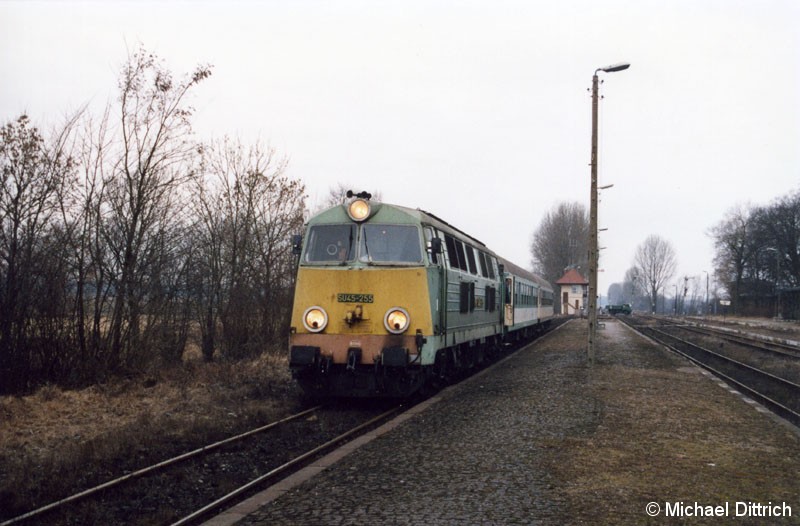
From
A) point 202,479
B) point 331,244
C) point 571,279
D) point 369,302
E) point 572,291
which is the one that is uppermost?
point 571,279

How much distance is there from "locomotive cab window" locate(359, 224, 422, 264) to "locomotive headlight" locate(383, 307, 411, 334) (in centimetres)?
86

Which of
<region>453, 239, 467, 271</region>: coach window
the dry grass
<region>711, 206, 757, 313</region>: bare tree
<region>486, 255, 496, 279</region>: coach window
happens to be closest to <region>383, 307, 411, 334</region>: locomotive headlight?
the dry grass

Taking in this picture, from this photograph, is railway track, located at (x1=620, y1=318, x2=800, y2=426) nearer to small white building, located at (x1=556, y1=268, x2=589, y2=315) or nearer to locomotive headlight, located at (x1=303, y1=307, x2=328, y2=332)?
locomotive headlight, located at (x1=303, y1=307, x2=328, y2=332)

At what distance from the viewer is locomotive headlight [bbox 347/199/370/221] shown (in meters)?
11.3

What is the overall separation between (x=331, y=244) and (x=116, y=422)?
13.9 feet

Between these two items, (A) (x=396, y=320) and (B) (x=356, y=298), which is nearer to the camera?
(A) (x=396, y=320)

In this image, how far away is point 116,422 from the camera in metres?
9.69

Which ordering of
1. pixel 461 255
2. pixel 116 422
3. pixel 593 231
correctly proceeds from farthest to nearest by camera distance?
1. pixel 593 231
2. pixel 461 255
3. pixel 116 422

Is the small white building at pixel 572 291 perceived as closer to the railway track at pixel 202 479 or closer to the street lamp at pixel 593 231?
the street lamp at pixel 593 231

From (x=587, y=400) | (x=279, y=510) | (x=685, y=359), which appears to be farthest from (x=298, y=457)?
(x=685, y=359)

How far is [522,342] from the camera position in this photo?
2930 centimetres

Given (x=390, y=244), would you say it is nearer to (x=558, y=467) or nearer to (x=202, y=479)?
(x=558, y=467)

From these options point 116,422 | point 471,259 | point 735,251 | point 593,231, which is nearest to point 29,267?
point 116,422

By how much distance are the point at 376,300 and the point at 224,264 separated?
9.34 metres
